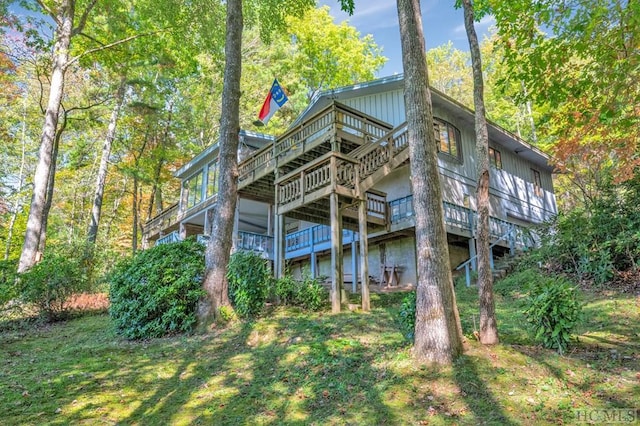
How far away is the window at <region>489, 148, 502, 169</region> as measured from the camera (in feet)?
60.6

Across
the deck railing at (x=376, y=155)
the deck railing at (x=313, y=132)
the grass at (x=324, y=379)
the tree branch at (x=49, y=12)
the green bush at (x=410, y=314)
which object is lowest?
the grass at (x=324, y=379)

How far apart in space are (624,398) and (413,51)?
5.34 meters

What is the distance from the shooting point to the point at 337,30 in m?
31.2

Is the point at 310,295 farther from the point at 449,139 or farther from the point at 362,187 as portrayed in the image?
the point at 449,139

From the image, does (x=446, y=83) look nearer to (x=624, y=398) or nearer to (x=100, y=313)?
(x=100, y=313)

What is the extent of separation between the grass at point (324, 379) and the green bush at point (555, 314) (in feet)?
0.72

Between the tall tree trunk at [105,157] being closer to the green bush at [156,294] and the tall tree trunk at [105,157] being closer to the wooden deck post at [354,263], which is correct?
the green bush at [156,294]

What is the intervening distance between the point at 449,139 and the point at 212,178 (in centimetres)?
1195

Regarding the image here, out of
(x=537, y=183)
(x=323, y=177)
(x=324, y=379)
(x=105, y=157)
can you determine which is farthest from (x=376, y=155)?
(x=105, y=157)

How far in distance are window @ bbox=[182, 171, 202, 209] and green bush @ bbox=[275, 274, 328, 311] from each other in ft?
40.9

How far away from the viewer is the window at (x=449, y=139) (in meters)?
15.9

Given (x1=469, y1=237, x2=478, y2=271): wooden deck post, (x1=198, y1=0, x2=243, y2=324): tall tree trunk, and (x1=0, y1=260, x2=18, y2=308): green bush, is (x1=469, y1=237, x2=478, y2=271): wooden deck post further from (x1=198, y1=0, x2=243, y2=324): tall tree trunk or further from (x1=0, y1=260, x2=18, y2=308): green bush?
(x1=0, y1=260, x2=18, y2=308): green bush

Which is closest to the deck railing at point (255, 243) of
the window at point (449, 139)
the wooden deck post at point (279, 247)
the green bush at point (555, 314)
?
the wooden deck post at point (279, 247)

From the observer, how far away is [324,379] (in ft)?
17.8
